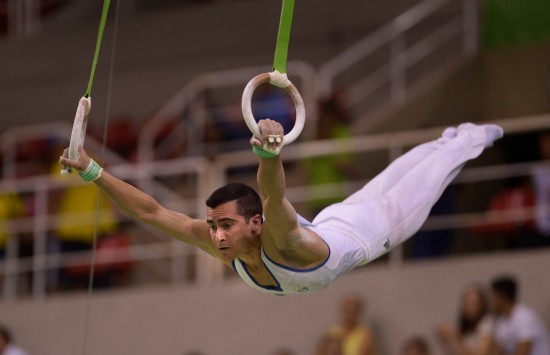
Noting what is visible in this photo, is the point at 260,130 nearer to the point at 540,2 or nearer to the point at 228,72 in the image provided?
the point at 540,2

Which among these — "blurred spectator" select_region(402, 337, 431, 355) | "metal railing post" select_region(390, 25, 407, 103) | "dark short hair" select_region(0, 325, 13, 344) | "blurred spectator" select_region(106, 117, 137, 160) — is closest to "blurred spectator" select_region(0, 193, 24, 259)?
"dark short hair" select_region(0, 325, 13, 344)

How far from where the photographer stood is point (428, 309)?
8.16 metres

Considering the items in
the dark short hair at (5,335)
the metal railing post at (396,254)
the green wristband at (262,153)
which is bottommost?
the green wristband at (262,153)

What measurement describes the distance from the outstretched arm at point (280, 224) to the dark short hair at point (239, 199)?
4.6 inches

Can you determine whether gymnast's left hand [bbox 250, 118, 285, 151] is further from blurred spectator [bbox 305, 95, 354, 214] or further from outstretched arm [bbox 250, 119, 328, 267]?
blurred spectator [bbox 305, 95, 354, 214]

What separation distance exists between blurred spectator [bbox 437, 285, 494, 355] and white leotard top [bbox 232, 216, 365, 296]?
1.78 metres

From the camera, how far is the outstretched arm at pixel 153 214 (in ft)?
18.6

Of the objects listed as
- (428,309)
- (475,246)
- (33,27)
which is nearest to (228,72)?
(33,27)

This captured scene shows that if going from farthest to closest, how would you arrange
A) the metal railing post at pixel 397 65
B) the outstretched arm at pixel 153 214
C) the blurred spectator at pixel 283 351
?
1. the metal railing post at pixel 397 65
2. the blurred spectator at pixel 283 351
3. the outstretched arm at pixel 153 214

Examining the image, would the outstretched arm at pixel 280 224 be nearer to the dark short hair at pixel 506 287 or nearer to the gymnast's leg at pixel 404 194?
the gymnast's leg at pixel 404 194

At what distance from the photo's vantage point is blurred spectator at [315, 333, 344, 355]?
7.72 meters

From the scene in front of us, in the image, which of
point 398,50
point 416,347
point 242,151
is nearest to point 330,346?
point 416,347

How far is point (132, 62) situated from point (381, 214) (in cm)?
679

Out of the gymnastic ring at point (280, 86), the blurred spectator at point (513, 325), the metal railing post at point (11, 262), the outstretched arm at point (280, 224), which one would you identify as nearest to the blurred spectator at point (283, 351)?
the blurred spectator at point (513, 325)
